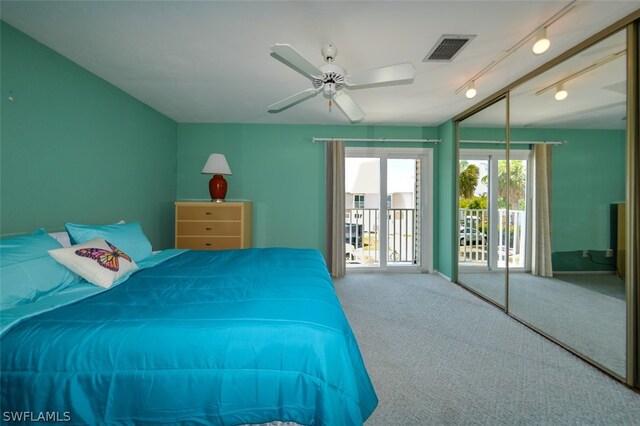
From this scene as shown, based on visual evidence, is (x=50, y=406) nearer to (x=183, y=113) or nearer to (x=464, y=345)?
(x=464, y=345)

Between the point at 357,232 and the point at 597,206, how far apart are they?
11.5 feet

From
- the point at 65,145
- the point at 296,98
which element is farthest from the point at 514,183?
the point at 65,145

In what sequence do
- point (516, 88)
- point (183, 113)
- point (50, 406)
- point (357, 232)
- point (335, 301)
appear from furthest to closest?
1. point (357, 232)
2. point (183, 113)
3. point (516, 88)
4. point (335, 301)
5. point (50, 406)

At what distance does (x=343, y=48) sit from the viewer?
2.22 m

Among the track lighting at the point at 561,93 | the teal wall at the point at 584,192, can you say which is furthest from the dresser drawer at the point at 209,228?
the track lighting at the point at 561,93

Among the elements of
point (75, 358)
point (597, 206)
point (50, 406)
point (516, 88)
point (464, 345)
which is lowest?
point (464, 345)

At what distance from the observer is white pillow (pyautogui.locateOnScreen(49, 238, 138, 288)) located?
1.56m

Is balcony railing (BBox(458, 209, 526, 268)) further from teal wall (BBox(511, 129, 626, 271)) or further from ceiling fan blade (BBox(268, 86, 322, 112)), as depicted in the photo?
ceiling fan blade (BBox(268, 86, 322, 112))

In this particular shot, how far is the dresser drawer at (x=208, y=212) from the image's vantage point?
12.2 ft

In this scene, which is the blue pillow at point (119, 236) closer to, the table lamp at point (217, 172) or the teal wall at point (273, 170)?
the table lamp at point (217, 172)

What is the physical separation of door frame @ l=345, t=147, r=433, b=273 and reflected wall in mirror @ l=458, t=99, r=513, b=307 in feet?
2.02

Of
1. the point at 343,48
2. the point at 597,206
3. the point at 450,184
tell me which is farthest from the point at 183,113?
the point at 597,206

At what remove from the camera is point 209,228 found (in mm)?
3723

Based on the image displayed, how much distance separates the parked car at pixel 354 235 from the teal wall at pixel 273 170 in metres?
0.94
